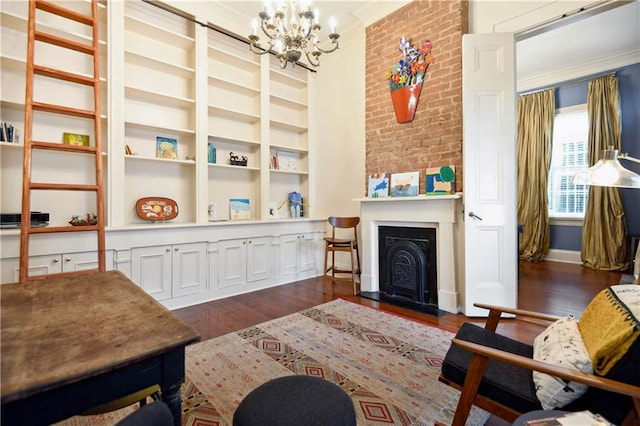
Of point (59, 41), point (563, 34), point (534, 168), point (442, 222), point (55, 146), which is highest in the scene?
point (563, 34)

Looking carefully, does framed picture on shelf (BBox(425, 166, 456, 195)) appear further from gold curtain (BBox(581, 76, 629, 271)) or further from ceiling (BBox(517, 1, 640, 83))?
gold curtain (BBox(581, 76, 629, 271))

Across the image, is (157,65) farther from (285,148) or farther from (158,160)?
(285,148)

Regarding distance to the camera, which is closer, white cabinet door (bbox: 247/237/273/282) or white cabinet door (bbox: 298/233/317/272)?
white cabinet door (bbox: 247/237/273/282)

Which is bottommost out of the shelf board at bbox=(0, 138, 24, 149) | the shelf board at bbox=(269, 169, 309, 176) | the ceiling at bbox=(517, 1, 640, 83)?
the shelf board at bbox=(0, 138, 24, 149)

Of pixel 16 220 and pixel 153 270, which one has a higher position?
pixel 16 220

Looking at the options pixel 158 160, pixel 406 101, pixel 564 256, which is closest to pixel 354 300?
pixel 406 101

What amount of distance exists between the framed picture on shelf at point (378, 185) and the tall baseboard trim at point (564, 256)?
414cm

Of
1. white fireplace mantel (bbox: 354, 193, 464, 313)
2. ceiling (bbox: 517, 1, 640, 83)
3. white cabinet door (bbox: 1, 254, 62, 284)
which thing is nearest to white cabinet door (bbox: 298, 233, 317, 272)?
white fireplace mantel (bbox: 354, 193, 464, 313)

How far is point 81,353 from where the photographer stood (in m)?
0.74

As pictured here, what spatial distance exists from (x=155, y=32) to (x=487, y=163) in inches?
148

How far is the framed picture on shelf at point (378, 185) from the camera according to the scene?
3699mm

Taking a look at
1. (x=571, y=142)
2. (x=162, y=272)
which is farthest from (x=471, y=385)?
(x=571, y=142)

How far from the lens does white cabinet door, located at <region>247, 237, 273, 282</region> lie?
3.80 m

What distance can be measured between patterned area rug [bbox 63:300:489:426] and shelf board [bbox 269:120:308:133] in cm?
273
